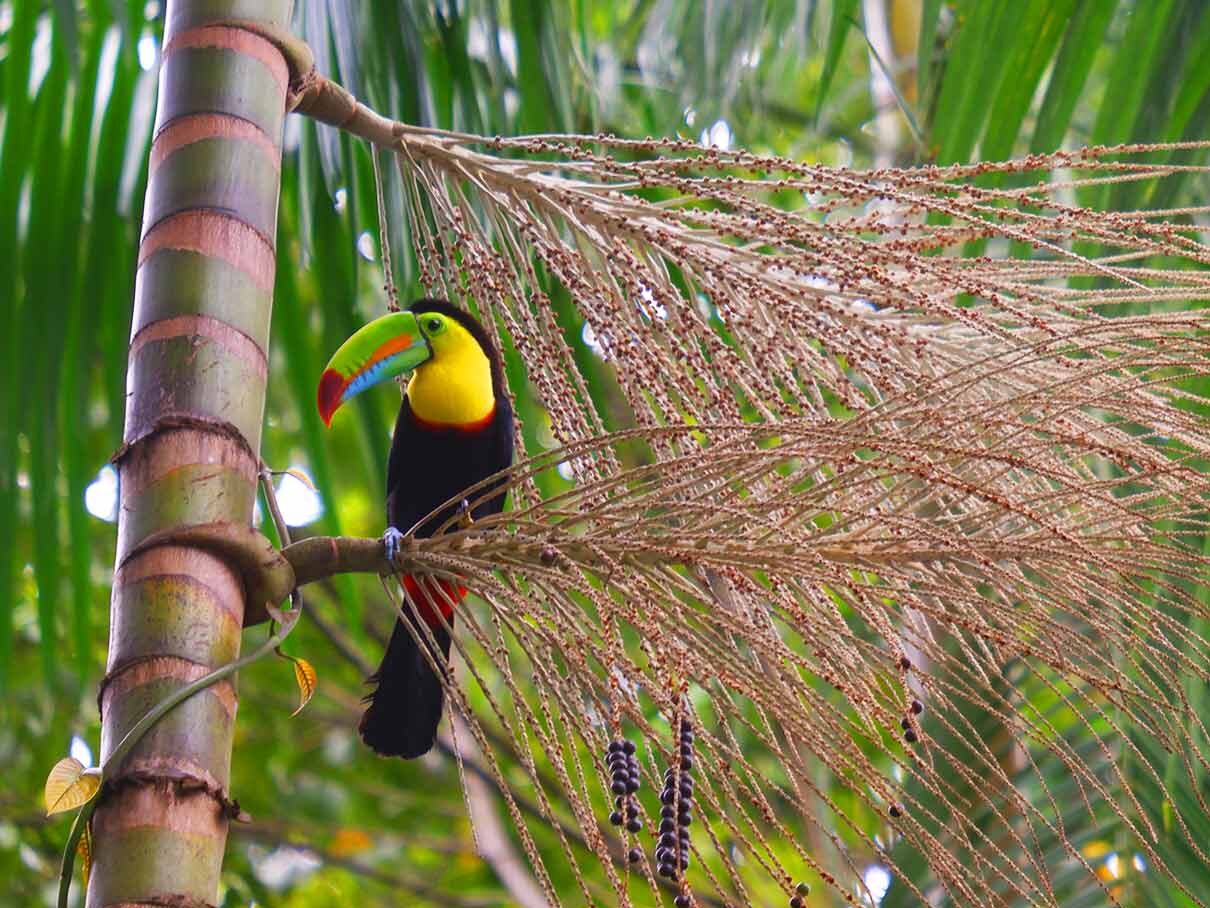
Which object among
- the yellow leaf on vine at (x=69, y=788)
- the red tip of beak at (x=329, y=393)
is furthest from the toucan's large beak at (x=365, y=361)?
the yellow leaf on vine at (x=69, y=788)

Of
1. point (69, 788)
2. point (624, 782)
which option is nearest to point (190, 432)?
point (69, 788)

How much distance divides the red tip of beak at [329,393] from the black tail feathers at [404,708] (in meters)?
0.37

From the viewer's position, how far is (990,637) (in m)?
1.18

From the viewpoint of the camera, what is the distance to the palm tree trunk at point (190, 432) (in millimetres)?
1159

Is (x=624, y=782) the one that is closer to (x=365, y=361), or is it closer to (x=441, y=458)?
(x=365, y=361)

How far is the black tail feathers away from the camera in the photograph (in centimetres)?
220

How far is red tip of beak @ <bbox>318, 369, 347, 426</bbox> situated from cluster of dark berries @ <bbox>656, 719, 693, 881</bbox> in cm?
98

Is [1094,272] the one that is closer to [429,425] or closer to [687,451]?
[687,451]

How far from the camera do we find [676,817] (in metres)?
1.15

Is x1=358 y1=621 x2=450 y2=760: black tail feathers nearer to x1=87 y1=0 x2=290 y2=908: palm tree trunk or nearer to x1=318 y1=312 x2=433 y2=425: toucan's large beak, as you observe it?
x1=318 y1=312 x2=433 y2=425: toucan's large beak

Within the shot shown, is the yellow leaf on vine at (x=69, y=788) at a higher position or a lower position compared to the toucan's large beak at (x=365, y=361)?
lower

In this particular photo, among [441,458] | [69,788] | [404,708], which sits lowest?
[69,788]

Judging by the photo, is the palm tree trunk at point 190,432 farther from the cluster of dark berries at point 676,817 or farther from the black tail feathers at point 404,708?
the black tail feathers at point 404,708

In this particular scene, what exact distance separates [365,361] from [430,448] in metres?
0.66
